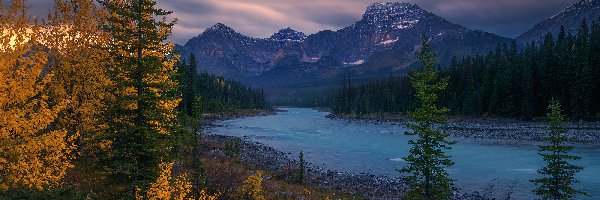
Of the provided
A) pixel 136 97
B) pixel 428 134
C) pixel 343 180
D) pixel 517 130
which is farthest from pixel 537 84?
pixel 136 97

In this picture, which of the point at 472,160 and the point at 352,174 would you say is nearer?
the point at 352,174

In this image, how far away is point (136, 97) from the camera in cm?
1446

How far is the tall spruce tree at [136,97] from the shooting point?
14797 mm

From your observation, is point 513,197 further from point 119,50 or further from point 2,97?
point 2,97

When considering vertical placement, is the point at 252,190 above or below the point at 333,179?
above

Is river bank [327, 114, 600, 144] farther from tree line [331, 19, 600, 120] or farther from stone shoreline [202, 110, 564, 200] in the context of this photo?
tree line [331, 19, 600, 120]

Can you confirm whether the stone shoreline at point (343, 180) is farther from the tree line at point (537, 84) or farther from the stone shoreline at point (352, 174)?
the tree line at point (537, 84)

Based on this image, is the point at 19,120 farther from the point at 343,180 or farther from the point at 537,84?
the point at 537,84

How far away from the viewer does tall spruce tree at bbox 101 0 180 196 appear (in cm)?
1480

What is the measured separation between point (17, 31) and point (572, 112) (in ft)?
320

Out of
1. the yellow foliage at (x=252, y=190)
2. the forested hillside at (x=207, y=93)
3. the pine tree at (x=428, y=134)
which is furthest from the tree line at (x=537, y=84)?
the yellow foliage at (x=252, y=190)

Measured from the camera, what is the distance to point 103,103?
16141mm

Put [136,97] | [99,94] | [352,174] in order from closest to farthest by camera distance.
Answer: [136,97] → [99,94] → [352,174]

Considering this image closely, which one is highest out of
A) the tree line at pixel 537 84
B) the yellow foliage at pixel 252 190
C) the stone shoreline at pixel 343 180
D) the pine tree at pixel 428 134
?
the tree line at pixel 537 84
